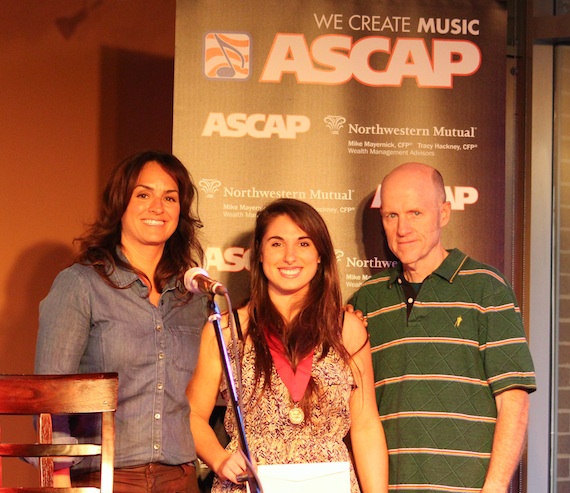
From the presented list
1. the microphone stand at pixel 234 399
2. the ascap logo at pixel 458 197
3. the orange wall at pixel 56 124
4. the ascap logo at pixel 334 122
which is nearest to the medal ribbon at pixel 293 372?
the microphone stand at pixel 234 399

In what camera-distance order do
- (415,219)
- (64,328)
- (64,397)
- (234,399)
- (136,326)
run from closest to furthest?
(234,399), (64,397), (64,328), (136,326), (415,219)

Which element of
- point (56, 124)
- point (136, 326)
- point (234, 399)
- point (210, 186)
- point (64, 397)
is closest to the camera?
point (234, 399)

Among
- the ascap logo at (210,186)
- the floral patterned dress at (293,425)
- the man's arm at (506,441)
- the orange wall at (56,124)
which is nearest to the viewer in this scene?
the floral patterned dress at (293,425)

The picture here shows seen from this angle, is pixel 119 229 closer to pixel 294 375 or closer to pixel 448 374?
pixel 294 375

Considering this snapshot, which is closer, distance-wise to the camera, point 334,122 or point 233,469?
point 233,469

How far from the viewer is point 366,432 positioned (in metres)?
3.03

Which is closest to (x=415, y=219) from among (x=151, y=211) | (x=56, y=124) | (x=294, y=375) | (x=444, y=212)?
(x=444, y=212)

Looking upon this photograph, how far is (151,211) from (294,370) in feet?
2.33

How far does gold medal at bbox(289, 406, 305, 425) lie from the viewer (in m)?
2.85

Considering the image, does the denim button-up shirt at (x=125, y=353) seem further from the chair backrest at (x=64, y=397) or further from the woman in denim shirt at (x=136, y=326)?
the chair backrest at (x=64, y=397)

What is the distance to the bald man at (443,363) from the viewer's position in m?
3.03

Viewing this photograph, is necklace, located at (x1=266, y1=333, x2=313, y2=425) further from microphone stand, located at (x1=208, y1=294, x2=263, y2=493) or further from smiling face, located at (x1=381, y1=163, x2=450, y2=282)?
microphone stand, located at (x1=208, y1=294, x2=263, y2=493)

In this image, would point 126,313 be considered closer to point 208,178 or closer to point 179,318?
point 179,318

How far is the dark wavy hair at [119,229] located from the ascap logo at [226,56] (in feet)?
2.24
